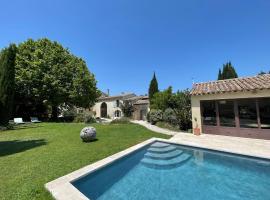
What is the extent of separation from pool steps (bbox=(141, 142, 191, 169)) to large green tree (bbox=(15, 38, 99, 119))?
2023 cm

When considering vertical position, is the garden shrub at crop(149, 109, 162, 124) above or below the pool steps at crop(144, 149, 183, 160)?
above

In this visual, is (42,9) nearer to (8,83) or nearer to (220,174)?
(8,83)

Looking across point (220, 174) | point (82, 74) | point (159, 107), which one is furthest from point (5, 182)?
point (82, 74)

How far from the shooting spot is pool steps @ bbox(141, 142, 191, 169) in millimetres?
8070

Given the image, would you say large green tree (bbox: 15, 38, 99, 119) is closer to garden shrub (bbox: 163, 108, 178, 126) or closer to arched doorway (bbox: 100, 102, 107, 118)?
garden shrub (bbox: 163, 108, 178, 126)

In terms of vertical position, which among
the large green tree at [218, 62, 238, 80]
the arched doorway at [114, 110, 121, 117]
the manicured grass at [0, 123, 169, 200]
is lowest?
the manicured grass at [0, 123, 169, 200]

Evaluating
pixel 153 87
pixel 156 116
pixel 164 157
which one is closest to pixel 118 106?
pixel 153 87

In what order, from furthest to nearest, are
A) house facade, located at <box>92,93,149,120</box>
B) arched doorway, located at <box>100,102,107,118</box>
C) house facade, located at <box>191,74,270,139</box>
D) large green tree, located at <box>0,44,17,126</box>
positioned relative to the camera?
arched doorway, located at <box>100,102,107,118</box>, house facade, located at <box>92,93,149,120</box>, large green tree, located at <box>0,44,17,126</box>, house facade, located at <box>191,74,270,139</box>

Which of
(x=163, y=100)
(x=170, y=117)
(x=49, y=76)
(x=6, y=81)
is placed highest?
(x=49, y=76)

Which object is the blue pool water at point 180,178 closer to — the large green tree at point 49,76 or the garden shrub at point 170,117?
the garden shrub at point 170,117

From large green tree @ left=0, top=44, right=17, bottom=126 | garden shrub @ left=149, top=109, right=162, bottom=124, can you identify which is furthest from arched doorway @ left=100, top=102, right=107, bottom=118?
large green tree @ left=0, top=44, right=17, bottom=126

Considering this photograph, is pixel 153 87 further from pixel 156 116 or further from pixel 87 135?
pixel 87 135

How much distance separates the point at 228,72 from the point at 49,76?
143 feet

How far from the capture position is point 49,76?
84.0ft
